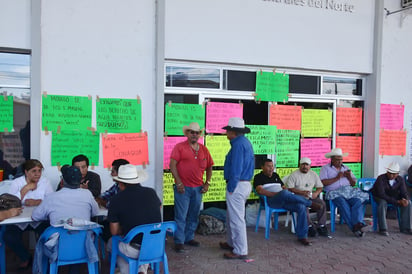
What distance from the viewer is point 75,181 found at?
12.8 feet

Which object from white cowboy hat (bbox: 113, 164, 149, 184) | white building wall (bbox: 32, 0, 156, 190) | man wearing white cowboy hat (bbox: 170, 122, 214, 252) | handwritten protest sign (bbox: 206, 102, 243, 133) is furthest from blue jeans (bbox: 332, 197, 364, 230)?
white cowboy hat (bbox: 113, 164, 149, 184)

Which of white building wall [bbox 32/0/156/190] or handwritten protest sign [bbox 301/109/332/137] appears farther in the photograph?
handwritten protest sign [bbox 301/109/332/137]

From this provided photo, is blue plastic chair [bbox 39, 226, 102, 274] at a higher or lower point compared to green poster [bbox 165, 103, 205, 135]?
lower

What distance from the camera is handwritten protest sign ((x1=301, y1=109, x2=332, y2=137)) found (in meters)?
7.46

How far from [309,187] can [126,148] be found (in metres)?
2.95

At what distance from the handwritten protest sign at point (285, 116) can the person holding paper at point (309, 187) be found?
96cm

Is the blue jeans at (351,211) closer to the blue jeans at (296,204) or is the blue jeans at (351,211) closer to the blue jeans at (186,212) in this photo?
the blue jeans at (296,204)

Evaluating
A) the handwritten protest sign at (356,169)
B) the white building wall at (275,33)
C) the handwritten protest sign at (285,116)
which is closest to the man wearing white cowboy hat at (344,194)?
the handwritten protest sign at (285,116)

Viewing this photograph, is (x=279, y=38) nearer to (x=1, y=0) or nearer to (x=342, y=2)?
(x=342, y=2)

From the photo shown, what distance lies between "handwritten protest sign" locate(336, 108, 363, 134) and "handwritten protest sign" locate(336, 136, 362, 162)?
0.45 feet

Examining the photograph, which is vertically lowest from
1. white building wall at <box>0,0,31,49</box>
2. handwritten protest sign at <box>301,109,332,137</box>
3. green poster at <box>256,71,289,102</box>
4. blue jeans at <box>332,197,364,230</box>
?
blue jeans at <box>332,197,364,230</box>

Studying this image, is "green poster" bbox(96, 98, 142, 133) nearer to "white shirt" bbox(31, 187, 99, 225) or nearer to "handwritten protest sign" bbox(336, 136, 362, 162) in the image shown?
"white shirt" bbox(31, 187, 99, 225)

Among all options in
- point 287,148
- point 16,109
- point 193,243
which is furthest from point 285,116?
point 16,109

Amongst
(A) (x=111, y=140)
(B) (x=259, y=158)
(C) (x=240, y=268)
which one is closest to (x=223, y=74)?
(B) (x=259, y=158)
